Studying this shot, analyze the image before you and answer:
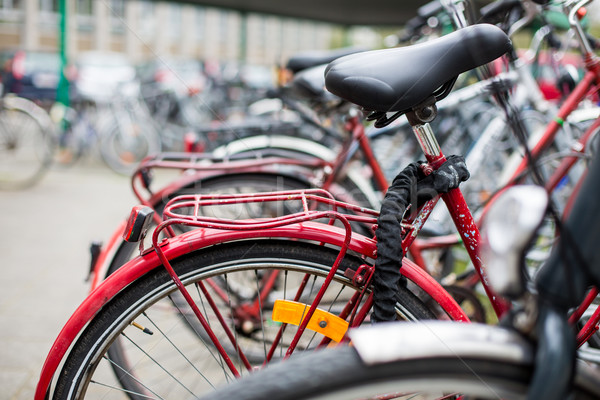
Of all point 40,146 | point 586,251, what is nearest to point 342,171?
point 586,251

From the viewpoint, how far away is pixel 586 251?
0.85m

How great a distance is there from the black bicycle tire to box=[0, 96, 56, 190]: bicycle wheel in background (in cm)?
540

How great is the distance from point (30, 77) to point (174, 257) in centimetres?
1438

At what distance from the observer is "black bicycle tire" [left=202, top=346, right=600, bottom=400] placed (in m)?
0.81

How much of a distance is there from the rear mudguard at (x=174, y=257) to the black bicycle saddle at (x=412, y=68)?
1.02 ft

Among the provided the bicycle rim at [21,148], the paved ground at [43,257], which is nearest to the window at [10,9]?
the bicycle rim at [21,148]

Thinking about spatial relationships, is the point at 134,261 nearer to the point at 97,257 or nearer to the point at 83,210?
the point at 97,257

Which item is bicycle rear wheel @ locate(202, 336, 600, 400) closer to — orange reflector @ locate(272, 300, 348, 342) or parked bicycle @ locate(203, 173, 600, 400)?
parked bicycle @ locate(203, 173, 600, 400)

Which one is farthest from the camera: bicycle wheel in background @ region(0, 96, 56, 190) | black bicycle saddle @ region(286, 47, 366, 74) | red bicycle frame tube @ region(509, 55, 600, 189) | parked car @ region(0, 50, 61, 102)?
parked car @ region(0, 50, 61, 102)

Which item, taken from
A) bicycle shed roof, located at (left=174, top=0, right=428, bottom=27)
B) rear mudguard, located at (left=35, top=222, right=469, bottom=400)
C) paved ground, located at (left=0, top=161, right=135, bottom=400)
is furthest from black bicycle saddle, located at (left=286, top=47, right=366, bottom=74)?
bicycle shed roof, located at (left=174, top=0, right=428, bottom=27)

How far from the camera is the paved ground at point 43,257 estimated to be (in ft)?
7.99

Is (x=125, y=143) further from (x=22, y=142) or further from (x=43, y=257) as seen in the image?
(x=43, y=257)

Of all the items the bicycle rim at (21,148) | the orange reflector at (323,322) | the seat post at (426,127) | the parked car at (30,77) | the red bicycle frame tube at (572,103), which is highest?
the parked car at (30,77)

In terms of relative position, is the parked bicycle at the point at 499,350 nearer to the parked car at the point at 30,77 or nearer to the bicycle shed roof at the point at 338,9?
the bicycle shed roof at the point at 338,9
